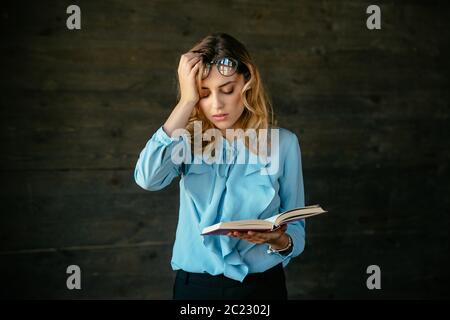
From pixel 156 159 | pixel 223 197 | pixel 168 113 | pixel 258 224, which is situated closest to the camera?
pixel 258 224

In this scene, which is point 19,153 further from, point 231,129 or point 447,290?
point 447,290

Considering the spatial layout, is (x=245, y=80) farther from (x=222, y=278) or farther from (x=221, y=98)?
(x=222, y=278)

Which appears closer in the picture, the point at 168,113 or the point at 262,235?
the point at 262,235

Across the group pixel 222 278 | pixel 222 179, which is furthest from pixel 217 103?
pixel 222 278

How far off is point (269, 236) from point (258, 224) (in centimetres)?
11

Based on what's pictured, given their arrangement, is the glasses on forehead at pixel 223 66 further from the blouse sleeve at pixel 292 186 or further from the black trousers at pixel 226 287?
the black trousers at pixel 226 287

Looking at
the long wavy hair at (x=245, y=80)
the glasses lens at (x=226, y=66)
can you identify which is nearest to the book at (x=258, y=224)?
the long wavy hair at (x=245, y=80)

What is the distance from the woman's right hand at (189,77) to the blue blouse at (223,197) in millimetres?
134

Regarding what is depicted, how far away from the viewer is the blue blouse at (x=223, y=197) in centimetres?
179

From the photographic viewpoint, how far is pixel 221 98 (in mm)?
1858

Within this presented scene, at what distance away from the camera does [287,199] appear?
196cm

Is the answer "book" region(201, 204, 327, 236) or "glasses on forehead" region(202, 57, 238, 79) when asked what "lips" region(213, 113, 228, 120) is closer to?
"glasses on forehead" region(202, 57, 238, 79)
